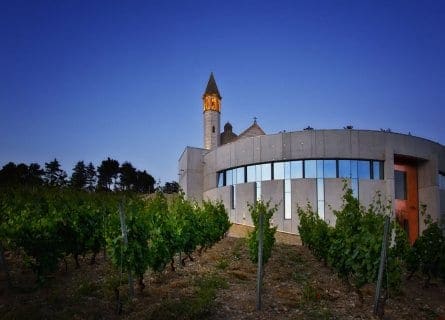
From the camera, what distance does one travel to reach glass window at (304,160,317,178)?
29156 mm

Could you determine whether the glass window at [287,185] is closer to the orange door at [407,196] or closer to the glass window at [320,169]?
the glass window at [320,169]

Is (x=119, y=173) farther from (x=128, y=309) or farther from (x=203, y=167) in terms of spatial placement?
(x=128, y=309)

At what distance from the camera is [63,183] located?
2517 centimetres

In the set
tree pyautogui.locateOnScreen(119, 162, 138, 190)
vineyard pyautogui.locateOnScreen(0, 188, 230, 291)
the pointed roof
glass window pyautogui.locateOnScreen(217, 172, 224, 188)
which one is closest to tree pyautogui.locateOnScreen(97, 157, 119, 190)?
tree pyautogui.locateOnScreen(119, 162, 138, 190)

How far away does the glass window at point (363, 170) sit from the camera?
28.9 metres

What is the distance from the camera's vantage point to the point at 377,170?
2917 cm

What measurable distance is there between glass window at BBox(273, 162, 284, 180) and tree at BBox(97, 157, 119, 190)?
219 feet

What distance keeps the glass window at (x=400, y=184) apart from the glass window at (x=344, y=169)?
5588 mm

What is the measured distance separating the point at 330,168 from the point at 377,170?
348cm

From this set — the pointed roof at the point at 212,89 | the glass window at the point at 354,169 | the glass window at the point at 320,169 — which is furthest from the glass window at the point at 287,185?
the pointed roof at the point at 212,89

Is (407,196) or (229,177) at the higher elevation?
(229,177)

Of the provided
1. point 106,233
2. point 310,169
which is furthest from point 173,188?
point 106,233

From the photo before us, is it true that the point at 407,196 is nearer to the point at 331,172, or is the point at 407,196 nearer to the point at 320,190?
the point at 331,172

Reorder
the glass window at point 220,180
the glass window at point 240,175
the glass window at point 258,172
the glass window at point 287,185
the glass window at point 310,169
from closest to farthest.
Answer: the glass window at point 310,169 < the glass window at point 287,185 < the glass window at point 258,172 < the glass window at point 240,175 < the glass window at point 220,180
